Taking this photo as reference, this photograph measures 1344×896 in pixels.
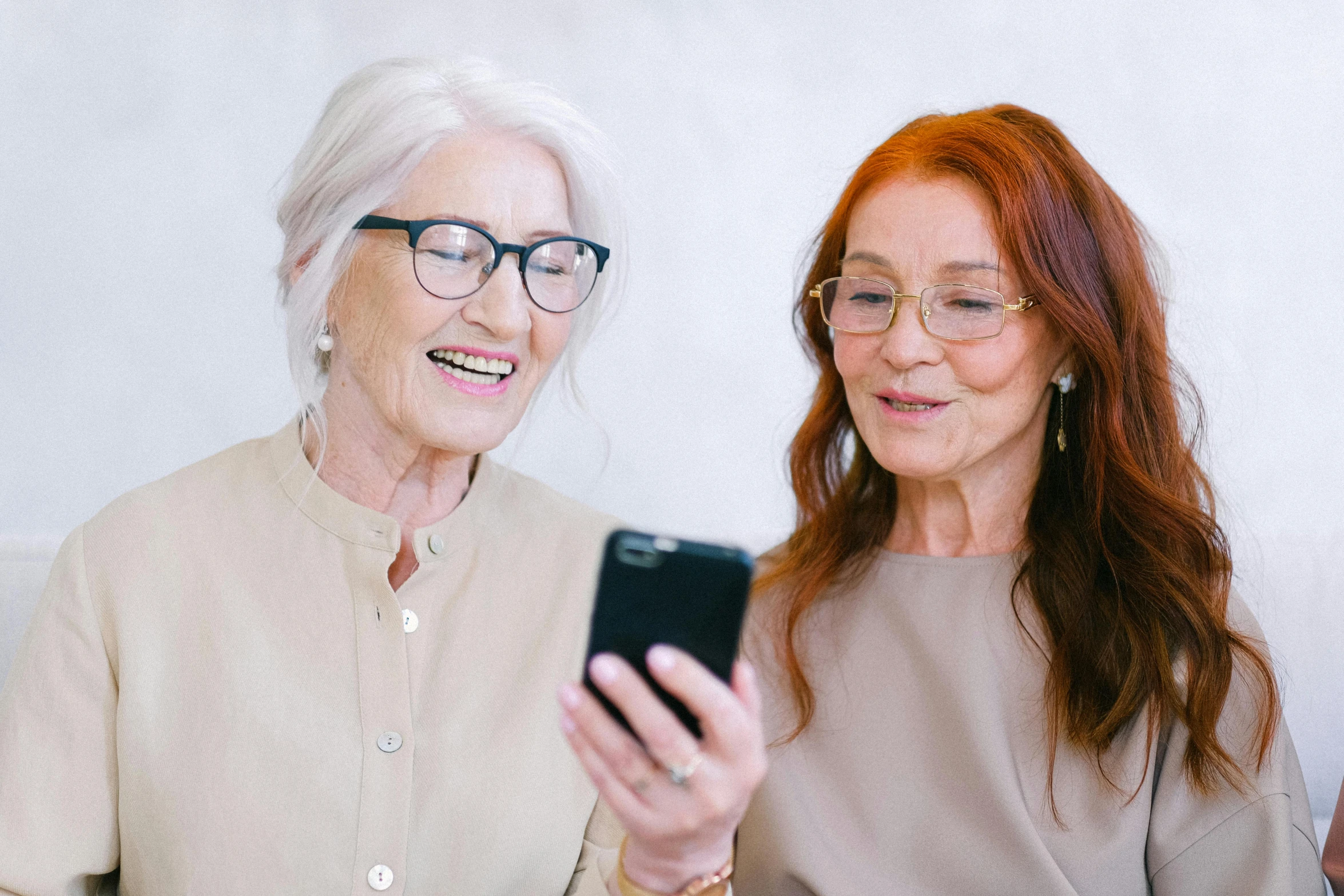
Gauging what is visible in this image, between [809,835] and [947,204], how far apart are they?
937 millimetres

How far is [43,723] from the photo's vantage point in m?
1.64

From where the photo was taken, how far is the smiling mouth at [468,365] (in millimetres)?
1731

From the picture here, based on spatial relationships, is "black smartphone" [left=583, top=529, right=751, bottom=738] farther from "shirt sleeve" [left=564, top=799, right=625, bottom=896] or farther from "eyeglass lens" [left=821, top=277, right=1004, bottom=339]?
"eyeglass lens" [left=821, top=277, right=1004, bottom=339]

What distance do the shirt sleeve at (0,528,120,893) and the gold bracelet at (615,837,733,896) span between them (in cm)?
77

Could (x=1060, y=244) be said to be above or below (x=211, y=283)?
above

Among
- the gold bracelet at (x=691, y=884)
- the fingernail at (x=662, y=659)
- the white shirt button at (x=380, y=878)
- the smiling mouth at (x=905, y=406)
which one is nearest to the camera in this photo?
the fingernail at (x=662, y=659)

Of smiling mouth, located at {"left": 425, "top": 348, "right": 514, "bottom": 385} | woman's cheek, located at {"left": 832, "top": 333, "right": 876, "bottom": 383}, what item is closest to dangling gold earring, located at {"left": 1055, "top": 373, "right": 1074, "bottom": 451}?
woman's cheek, located at {"left": 832, "top": 333, "right": 876, "bottom": 383}

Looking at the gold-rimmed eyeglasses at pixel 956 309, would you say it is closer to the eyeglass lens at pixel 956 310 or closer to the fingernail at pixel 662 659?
the eyeglass lens at pixel 956 310

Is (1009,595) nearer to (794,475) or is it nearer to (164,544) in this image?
(794,475)

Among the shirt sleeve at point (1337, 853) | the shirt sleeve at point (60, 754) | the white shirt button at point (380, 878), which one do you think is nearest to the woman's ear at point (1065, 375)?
the shirt sleeve at point (1337, 853)

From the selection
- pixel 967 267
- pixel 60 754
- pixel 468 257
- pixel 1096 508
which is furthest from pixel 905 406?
pixel 60 754

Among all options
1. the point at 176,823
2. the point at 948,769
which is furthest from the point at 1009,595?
the point at 176,823

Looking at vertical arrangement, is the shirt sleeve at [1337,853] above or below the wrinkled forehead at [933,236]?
below

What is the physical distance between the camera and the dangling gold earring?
1.92 meters
